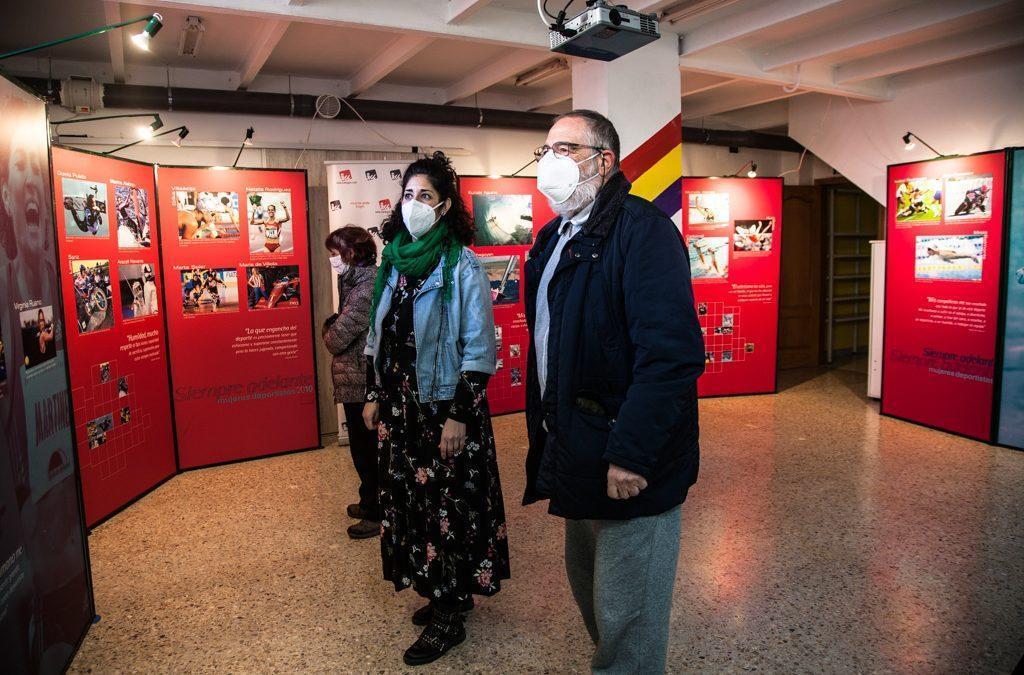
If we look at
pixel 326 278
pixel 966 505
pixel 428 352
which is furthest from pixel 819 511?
pixel 326 278

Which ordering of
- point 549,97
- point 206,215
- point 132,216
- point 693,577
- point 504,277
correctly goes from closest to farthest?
point 693,577 < point 132,216 < point 206,215 < point 504,277 < point 549,97

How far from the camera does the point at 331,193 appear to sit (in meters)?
5.43

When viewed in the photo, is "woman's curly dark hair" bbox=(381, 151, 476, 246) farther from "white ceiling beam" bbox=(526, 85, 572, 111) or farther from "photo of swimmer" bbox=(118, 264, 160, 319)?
"white ceiling beam" bbox=(526, 85, 572, 111)

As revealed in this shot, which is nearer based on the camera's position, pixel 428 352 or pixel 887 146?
pixel 428 352

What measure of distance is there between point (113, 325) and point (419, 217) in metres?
2.74

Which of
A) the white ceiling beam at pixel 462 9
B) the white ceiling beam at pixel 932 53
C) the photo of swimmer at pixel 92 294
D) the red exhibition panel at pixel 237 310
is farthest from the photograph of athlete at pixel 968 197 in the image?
the photo of swimmer at pixel 92 294

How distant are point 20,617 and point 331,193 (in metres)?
3.94

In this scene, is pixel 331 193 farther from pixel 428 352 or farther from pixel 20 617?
pixel 20 617

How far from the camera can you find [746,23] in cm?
475

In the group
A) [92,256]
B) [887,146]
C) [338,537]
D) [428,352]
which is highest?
[887,146]

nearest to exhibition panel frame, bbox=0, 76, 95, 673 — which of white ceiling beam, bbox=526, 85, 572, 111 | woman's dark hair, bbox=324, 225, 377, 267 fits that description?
woman's dark hair, bbox=324, 225, 377, 267

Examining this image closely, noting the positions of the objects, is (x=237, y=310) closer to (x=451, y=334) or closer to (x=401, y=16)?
(x=401, y=16)

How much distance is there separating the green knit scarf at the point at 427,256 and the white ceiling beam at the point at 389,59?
2.57 meters

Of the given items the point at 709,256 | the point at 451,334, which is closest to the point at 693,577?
the point at 451,334
